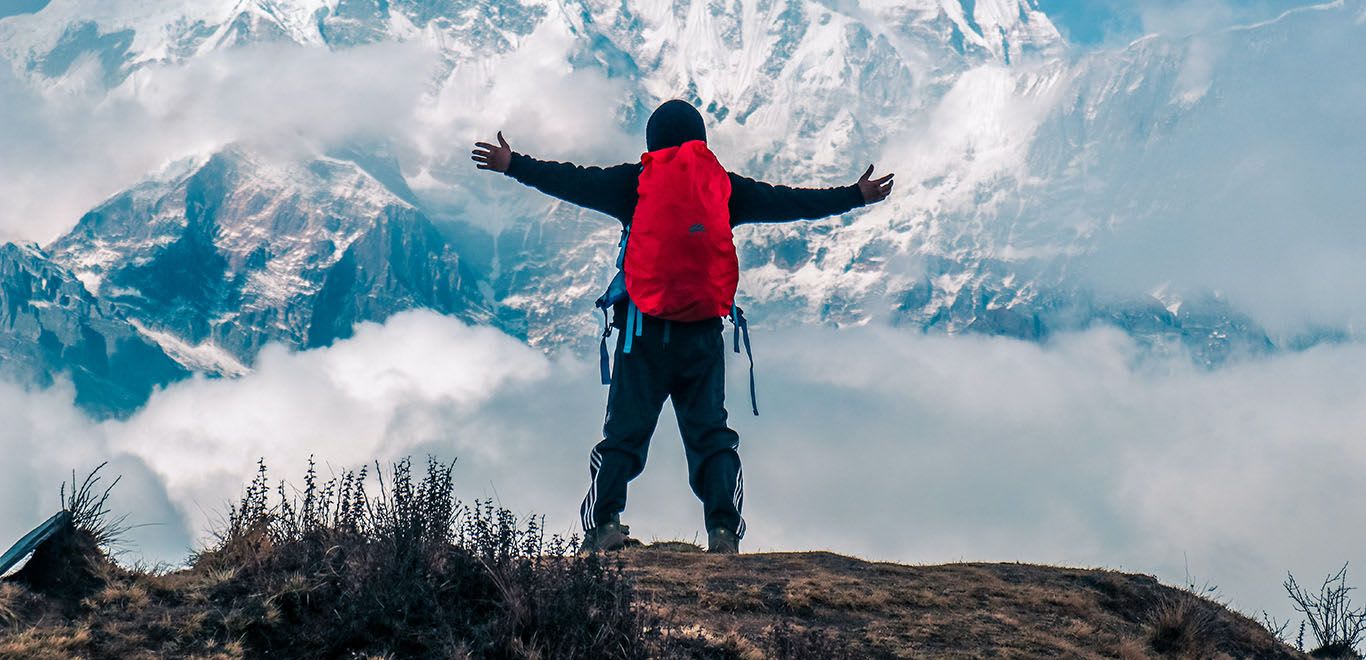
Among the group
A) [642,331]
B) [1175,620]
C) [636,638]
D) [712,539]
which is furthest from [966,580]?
[636,638]

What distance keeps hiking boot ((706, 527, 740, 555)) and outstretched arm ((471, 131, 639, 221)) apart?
9.30 feet

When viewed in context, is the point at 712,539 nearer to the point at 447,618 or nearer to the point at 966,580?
the point at 966,580

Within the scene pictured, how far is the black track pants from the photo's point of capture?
1027 centimetres

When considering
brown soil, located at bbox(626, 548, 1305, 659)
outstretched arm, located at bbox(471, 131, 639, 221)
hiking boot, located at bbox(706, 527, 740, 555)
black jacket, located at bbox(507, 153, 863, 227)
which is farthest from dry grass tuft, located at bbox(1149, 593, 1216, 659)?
outstretched arm, located at bbox(471, 131, 639, 221)

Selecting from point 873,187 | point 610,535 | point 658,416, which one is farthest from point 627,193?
point 610,535

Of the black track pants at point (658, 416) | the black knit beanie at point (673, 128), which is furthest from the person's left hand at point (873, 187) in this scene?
the black track pants at point (658, 416)

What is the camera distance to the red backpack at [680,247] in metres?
9.87

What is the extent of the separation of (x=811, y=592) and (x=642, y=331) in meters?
3.10

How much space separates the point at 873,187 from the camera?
1118 centimetres

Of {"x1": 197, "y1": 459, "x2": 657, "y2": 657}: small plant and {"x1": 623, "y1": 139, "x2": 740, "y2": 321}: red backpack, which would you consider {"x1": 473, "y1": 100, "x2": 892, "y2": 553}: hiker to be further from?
{"x1": 197, "y1": 459, "x2": 657, "y2": 657}: small plant

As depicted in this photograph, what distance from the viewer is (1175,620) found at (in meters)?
7.94

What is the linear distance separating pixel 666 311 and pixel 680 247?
1.81 feet

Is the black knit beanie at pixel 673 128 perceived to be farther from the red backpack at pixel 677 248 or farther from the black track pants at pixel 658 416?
the black track pants at pixel 658 416

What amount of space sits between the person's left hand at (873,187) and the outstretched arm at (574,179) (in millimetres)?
2146
